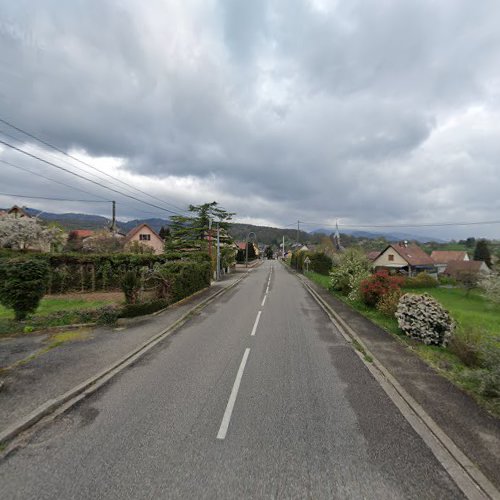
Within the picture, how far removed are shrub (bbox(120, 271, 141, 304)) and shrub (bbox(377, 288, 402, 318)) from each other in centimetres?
1123

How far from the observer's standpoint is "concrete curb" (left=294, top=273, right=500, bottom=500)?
120 inches

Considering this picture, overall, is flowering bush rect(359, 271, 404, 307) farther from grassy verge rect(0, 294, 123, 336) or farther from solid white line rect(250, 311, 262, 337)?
grassy verge rect(0, 294, 123, 336)

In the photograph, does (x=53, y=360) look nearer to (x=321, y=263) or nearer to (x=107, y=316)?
(x=107, y=316)

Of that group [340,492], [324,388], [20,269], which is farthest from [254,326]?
[20,269]

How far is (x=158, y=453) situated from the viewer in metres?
3.54

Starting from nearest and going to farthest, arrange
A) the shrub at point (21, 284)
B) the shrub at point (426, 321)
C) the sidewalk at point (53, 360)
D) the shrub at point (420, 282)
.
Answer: the sidewalk at point (53, 360) → the shrub at point (426, 321) → the shrub at point (21, 284) → the shrub at point (420, 282)

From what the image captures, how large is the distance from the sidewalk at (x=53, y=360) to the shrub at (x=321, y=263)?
1287 inches

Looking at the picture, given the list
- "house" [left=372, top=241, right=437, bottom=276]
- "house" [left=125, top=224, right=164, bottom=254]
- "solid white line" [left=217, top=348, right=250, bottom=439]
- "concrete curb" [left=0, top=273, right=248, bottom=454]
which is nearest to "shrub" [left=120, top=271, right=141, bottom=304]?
"concrete curb" [left=0, top=273, right=248, bottom=454]

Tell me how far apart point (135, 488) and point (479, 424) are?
5.30 meters

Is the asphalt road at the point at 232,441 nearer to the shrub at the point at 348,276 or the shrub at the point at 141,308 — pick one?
the shrub at the point at 141,308

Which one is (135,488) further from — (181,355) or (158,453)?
(181,355)

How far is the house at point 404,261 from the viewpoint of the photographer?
4853cm

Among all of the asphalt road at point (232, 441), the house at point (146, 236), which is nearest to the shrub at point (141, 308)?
the asphalt road at point (232, 441)

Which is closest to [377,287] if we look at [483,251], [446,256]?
[446,256]
